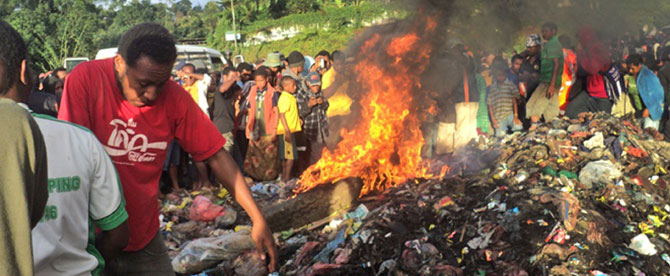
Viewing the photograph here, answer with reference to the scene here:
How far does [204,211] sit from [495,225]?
360cm

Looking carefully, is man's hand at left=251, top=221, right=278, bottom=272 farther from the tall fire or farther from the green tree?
the green tree

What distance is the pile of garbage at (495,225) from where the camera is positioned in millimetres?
5363

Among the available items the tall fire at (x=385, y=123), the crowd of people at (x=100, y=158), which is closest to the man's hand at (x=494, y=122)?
the tall fire at (x=385, y=123)

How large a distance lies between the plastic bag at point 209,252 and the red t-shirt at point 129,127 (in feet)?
8.58

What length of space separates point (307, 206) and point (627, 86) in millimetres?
6120

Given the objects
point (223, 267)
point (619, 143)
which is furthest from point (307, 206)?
point (619, 143)

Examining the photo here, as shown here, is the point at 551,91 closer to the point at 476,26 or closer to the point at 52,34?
the point at 476,26

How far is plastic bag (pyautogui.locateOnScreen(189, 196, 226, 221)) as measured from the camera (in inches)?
300

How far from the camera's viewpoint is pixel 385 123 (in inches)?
332

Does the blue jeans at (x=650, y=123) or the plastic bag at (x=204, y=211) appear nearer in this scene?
the plastic bag at (x=204, y=211)

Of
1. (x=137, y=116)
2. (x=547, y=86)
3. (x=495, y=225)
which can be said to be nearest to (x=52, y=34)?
(x=547, y=86)

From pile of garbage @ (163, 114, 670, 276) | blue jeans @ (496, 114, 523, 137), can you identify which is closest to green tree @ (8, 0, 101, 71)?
blue jeans @ (496, 114, 523, 137)

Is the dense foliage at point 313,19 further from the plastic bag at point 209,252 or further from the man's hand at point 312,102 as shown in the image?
the plastic bag at point 209,252

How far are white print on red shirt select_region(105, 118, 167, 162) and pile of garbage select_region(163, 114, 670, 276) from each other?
2686 millimetres
